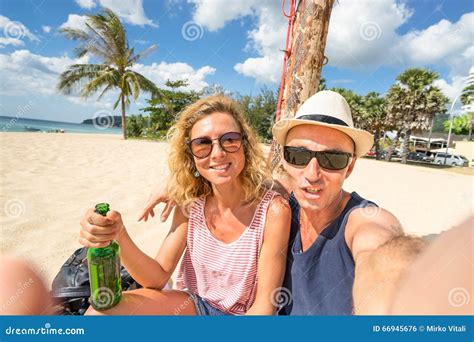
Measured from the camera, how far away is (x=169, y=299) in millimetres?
1648

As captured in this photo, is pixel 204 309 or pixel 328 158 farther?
pixel 204 309

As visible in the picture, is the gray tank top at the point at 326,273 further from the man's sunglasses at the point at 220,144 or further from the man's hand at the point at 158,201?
the man's hand at the point at 158,201

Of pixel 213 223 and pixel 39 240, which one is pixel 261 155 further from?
pixel 39 240

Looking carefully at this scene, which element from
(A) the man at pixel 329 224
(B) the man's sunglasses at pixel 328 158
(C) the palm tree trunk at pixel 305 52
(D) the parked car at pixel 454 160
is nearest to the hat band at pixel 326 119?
(A) the man at pixel 329 224

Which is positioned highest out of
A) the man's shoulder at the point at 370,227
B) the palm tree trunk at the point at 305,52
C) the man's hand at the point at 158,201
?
the palm tree trunk at the point at 305,52

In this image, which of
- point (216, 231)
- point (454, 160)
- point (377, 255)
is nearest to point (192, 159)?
point (216, 231)

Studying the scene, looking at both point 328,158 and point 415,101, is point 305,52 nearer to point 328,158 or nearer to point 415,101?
point 328,158

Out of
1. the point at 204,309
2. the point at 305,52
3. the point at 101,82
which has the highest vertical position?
the point at 101,82

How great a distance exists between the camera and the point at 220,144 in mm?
1676

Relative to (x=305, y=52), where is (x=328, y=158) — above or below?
below

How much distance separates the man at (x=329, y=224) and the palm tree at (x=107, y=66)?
59.8ft

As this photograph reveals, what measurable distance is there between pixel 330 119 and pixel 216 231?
100cm

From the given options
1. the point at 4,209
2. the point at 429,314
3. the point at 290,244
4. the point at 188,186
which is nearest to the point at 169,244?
the point at 188,186

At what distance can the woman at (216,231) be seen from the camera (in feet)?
5.02
